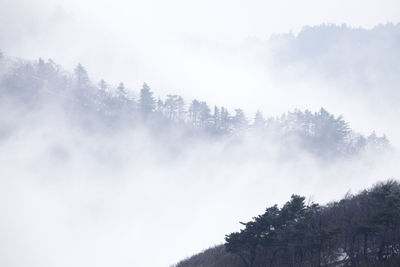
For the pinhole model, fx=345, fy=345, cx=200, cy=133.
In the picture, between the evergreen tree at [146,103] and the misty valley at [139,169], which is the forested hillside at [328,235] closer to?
the misty valley at [139,169]

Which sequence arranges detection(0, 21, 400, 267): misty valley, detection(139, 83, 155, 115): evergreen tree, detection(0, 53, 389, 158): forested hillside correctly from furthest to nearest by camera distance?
detection(139, 83, 155, 115): evergreen tree < detection(0, 53, 389, 158): forested hillside < detection(0, 21, 400, 267): misty valley

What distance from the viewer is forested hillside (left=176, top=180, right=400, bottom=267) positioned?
52.6 ft

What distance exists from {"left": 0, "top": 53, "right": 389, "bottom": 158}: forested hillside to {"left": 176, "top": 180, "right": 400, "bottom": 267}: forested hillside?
66699mm

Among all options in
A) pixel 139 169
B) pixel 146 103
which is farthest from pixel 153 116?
pixel 139 169

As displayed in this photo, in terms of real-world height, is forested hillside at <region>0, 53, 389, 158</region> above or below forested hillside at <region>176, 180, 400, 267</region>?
above

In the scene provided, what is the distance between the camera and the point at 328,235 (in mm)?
16656

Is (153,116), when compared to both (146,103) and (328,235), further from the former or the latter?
(328,235)

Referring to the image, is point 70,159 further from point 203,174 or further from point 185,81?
point 185,81

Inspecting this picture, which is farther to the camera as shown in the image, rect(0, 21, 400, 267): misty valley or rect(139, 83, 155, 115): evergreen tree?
rect(139, 83, 155, 115): evergreen tree

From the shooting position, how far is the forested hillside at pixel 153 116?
8406cm

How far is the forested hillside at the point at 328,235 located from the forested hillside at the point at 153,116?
→ 6670 centimetres

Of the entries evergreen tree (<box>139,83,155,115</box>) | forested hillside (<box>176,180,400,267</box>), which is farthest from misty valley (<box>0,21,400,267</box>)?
forested hillside (<box>176,180,400,267</box>)

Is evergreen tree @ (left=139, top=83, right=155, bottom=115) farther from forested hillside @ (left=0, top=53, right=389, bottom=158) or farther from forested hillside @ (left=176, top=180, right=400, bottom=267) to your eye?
forested hillside @ (left=176, top=180, right=400, bottom=267)

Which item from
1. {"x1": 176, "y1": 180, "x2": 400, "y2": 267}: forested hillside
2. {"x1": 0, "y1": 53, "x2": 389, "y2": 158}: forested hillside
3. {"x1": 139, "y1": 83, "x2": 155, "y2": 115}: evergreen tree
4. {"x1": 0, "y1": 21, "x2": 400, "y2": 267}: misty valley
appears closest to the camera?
{"x1": 176, "y1": 180, "x2": 400, "y2": 267}: forested hillside
